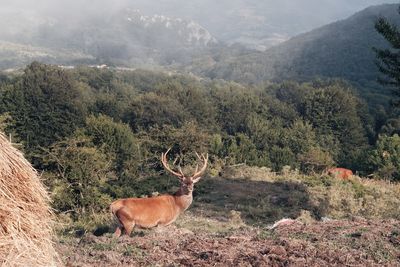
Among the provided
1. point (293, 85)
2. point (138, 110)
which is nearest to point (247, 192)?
point (138, 110)

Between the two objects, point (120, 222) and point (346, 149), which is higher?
point (120, 222)

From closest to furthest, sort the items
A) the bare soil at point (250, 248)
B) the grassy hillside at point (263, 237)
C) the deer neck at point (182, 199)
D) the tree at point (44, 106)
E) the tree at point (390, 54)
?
the bare soil at point (250, 248)
the grassy hillside at point (263, 237)
the deer neck at point (182, 199)
the tree at point (390, 54)
the tree at point (44, 106)

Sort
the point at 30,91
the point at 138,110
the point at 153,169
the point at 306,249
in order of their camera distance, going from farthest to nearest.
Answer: the point at 138,110 < the point at 30,91 < the point at 153,169 < the point at 306,249

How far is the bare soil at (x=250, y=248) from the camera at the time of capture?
29.8 feet

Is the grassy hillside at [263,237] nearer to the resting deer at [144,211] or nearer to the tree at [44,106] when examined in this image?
the resting deer at [144,211]

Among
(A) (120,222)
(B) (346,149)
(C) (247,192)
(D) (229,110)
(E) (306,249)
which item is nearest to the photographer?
(E) (306,249)

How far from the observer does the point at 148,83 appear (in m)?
130

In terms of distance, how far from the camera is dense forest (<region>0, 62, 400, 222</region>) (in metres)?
19.3

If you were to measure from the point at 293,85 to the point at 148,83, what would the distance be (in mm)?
48745

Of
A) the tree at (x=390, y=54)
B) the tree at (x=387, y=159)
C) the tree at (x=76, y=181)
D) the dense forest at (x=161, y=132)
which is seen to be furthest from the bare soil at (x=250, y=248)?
the tree at (x=387, y=159)

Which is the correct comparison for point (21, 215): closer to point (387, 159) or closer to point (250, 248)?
point (250, 248)

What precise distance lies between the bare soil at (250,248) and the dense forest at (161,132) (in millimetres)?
7037

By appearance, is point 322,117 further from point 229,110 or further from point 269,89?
point 269,89

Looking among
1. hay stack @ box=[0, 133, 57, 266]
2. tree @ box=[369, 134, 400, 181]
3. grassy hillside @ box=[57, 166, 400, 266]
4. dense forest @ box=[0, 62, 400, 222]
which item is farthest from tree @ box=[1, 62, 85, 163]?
hay stack @ box=[0, 133, 57, 266]
